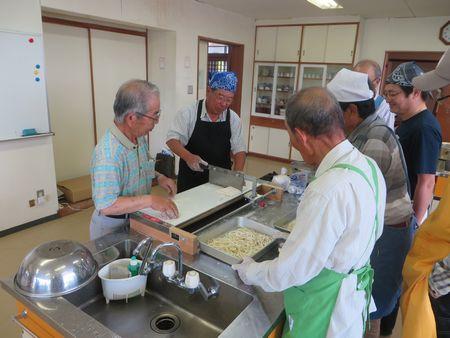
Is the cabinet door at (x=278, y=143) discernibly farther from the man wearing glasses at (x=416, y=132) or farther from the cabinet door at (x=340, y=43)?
the man wearing glasses at (x=416, y=132)

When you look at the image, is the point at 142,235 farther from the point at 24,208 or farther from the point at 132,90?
the point at 24,208

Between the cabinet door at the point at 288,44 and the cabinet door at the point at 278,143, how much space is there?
4.29ft

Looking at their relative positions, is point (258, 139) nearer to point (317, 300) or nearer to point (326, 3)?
point (326, 3)

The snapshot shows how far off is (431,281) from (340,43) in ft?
15.8

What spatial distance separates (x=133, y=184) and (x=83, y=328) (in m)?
0.72

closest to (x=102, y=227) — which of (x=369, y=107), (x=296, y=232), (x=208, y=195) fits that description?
(x=208, y=195)

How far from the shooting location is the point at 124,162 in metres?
1.48

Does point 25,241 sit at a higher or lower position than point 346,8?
lower

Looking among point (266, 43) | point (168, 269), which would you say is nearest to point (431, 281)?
point (168, 269)

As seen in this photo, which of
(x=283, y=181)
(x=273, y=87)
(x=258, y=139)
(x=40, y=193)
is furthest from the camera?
(x=258, y=139)

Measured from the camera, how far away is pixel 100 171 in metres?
1.37

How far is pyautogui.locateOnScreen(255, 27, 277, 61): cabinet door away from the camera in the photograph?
582 centimetres

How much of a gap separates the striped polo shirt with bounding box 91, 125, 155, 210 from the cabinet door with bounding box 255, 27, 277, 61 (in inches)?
190

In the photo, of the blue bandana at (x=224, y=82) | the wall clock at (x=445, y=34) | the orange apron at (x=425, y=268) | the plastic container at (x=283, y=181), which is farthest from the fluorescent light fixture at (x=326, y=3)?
the orange apron at (x=425, y=268)
